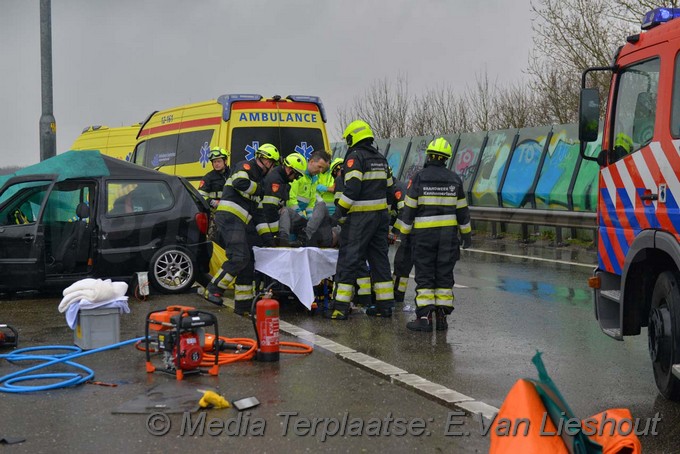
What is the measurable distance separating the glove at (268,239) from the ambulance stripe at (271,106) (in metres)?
4.28

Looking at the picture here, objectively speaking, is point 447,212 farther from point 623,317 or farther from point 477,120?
point 477,120

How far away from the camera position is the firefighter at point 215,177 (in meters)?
14.1

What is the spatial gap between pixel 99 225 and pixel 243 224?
7.09ft

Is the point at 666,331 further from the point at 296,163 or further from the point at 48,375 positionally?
the point at 296,163

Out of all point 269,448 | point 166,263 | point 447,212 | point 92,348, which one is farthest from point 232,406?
point 166,263

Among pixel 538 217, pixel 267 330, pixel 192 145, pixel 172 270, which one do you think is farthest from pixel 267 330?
pixel 538 217

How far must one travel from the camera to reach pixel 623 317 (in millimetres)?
6816

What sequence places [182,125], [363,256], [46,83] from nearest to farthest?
1. [363,256]
2. [182,125]
3. [46,83]

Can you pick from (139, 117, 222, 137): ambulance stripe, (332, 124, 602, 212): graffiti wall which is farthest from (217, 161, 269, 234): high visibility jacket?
(332, 124, 602, 212): graffiti wall

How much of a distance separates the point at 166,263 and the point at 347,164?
325 cm

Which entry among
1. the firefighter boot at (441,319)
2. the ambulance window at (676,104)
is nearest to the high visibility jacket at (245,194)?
Answer: the firefighter boot at (441,319)

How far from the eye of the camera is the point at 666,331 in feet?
20.1

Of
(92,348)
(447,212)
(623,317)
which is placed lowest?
(92,348)

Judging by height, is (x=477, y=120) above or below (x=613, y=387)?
above
